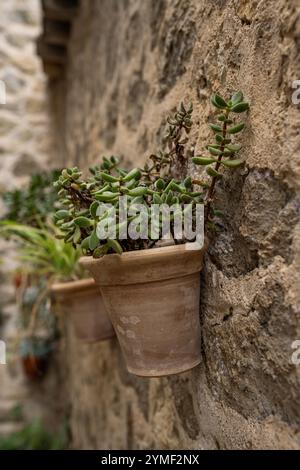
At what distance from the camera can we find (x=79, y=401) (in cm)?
217

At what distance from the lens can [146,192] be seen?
804mm

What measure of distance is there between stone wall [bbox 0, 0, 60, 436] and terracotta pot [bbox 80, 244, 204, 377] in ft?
7.31

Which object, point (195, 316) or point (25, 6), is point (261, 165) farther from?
point (25, 6)

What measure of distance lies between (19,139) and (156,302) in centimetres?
268

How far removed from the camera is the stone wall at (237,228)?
0.63m

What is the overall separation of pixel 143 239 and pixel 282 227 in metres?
0.28

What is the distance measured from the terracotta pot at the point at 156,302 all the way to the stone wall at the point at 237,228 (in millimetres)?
44

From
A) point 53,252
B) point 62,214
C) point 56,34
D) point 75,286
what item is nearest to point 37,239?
point 53,252

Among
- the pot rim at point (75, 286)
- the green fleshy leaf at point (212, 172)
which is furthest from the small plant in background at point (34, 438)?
the green fleshy leaf at point (212, 172)

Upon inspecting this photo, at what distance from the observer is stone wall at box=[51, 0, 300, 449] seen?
625 millimetres

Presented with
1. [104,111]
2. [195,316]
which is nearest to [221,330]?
[195,316]

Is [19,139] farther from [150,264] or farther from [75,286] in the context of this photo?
[150,264]

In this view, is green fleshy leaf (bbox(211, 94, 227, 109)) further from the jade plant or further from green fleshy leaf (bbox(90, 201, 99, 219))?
green fleshy leaf (bbox(90, 201, 99, 219))
